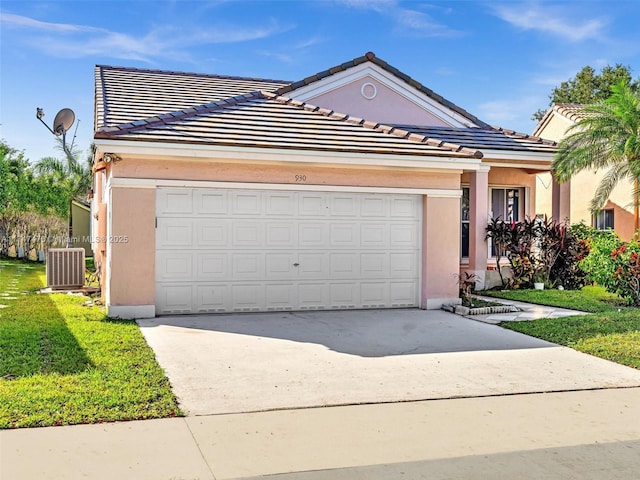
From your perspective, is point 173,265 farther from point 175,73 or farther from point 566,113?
point 566,113

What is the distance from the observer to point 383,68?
55.0ft

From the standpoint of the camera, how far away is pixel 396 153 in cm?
1191

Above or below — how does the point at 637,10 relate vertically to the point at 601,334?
above

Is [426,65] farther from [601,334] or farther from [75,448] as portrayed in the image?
[75,448]

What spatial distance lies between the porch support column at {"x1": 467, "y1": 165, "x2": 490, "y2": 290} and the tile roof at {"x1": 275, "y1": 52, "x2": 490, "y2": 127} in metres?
2.34

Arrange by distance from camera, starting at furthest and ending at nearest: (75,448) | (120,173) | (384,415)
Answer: (120,173)
(384,415)
(75,448)

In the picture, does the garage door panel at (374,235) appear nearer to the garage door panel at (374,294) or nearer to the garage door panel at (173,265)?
the garage door panel at (374,294)

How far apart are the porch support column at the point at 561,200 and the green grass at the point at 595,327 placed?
389cm

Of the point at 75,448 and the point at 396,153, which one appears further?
the point at 396,153

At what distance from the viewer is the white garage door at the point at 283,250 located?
1130 cm

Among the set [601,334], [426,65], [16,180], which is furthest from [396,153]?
[16,180]

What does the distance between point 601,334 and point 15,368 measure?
8.37 metres

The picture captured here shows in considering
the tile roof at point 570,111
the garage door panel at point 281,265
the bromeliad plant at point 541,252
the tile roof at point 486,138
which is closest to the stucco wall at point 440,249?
the garage door panel at point 281,265

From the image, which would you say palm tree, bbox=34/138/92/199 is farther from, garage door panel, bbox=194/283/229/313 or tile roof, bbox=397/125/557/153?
garage door panel, bbox=194/283/229/313
